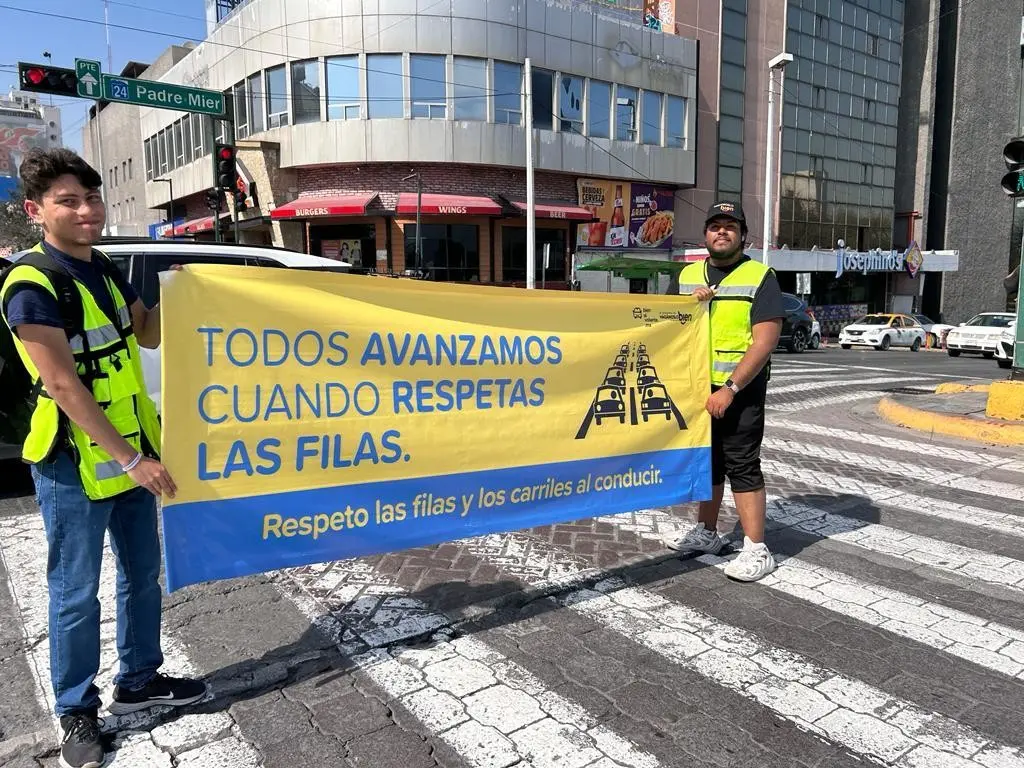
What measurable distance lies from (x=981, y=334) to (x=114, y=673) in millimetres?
27964

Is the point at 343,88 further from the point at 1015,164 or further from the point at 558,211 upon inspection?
the point at 1015,164

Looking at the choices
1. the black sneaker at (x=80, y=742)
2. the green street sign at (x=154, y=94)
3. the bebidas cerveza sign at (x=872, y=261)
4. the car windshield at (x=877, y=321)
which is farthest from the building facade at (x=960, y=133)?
the black sneaker at (x=80, y=742)

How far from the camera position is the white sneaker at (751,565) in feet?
13.6

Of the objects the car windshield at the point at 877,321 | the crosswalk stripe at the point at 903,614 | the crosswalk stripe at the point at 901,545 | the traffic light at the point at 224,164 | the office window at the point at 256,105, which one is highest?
the office window at the point at 256,105

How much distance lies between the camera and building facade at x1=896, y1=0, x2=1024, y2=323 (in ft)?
153

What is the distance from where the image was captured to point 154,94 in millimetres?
16500

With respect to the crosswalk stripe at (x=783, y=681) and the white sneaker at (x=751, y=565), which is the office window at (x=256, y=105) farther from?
the white sneaker at (x=751, y=565)

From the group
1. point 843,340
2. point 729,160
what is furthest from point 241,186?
point 843,340

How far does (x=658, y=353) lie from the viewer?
426 centimetres

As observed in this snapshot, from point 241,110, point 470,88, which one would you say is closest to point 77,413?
point 470,88

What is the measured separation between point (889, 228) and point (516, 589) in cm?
4854

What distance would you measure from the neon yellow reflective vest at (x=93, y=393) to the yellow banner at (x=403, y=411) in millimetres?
186

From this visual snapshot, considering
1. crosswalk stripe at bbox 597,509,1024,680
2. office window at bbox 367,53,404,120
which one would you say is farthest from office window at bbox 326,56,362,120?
crosswalk stripe at bbox 597,509,1024,680

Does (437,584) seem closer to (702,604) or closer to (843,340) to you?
(702,604)
